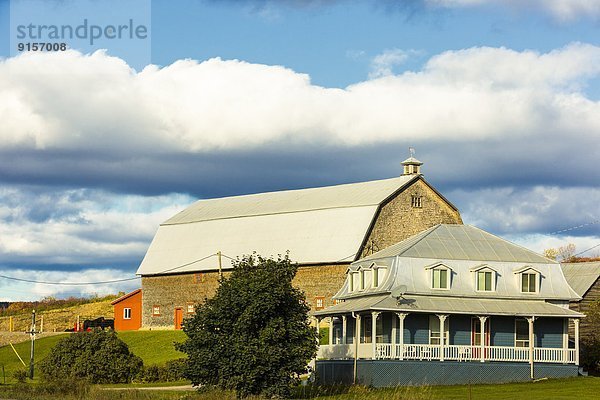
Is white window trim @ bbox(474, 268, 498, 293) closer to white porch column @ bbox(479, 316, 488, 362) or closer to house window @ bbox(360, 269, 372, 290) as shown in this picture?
white porch column @ bbox(479, 316, 488, 362)

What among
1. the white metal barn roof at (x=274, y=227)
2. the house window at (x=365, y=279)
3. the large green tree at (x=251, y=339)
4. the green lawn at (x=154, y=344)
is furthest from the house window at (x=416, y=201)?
the large green tree at (x=251, y=339)

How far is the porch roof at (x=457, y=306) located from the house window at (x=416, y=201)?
2145 centimetres

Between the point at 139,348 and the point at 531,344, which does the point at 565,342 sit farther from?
the point at 139,348

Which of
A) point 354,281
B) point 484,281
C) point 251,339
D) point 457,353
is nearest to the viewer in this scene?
point 251,339

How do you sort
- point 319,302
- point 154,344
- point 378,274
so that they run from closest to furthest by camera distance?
1. point 378,274
2. point 319,302
3. point 154,344

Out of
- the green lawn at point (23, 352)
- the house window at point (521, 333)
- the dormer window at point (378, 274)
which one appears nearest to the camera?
the house window at point (521, 333)

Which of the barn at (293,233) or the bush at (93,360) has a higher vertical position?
the barn at (293,233)

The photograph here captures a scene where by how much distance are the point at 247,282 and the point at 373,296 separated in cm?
1346

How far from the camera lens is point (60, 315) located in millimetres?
107500

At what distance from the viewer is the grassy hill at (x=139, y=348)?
7525 cm

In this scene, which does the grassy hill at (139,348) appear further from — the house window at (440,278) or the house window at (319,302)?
the house window at (440,278)

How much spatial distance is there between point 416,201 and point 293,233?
9.48m

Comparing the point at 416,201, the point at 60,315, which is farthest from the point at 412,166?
the point at 60,315

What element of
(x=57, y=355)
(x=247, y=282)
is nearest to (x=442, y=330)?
(x=247, y=282)
